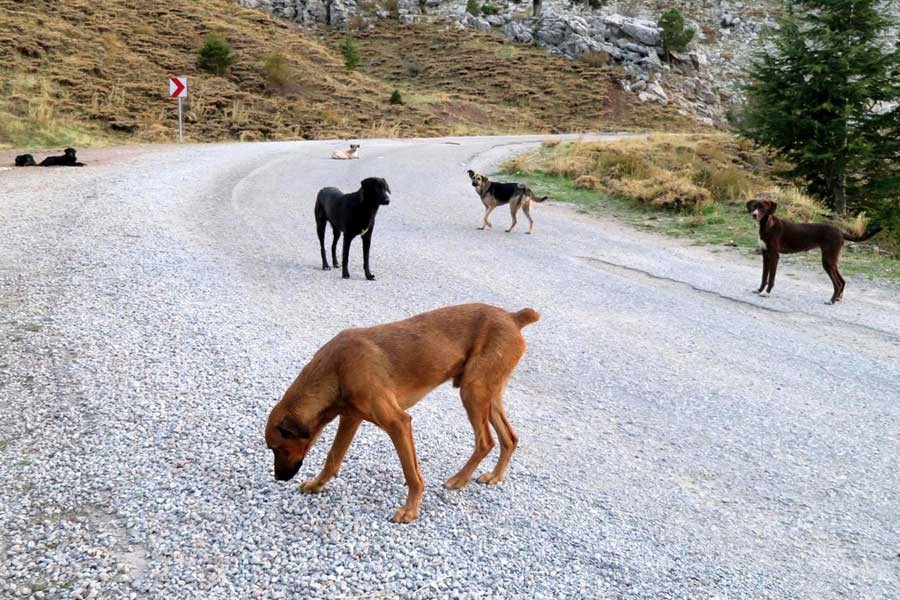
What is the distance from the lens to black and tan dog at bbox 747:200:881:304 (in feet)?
30.9

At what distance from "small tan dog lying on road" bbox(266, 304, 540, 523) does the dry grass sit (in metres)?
12.8

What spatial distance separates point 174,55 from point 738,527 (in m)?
40.7

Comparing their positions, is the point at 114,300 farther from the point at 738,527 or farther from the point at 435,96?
the point at 435,96

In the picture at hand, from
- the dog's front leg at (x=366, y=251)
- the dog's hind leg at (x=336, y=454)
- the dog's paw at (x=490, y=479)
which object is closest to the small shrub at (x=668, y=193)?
the dog's front leg at (x=366, y=251)

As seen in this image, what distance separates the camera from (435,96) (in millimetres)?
47250

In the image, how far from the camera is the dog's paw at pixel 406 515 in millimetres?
3715

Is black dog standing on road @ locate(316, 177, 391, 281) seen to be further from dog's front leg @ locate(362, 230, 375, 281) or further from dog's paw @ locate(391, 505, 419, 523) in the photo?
dog's paw @ locate(391, 505, 419, 523)

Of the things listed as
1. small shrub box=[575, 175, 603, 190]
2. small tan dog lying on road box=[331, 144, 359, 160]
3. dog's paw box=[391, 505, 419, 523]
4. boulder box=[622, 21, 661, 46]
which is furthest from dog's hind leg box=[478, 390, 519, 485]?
boulder box=[622, 21, 661, 46]

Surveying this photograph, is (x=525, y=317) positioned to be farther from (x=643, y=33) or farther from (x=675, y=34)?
(x=643, y=33)

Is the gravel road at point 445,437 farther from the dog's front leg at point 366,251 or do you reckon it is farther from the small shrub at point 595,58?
the small shrub at point 595,58

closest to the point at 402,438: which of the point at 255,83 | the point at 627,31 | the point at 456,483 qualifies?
the point at 456,483

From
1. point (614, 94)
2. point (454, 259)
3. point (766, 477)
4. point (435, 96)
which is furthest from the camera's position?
point (614, 94)

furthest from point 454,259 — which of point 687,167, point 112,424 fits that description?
point 687,167

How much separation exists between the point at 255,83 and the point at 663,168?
25.3 m
